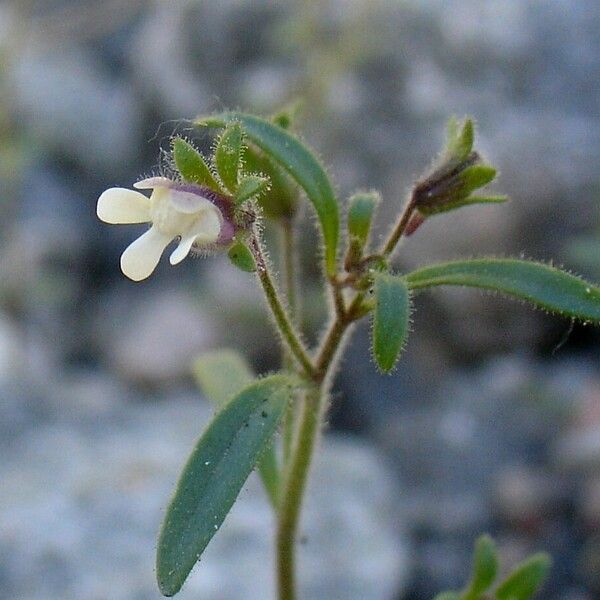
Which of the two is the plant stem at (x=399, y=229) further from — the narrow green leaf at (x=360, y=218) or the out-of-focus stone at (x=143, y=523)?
the out-of-focus stone at (x=143, y=523)

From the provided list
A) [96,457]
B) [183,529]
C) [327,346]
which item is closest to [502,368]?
[96,457]

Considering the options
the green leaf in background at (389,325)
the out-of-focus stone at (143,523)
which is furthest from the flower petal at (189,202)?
the out-of-focus stone at (143,523)

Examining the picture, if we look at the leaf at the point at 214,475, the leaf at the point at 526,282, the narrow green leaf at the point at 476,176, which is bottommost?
the leaf at the point at 214,475

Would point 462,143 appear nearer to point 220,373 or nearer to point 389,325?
point 389,325

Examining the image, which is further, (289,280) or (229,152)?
(289,280)

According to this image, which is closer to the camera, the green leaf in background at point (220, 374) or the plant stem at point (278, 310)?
→ the plant stem at point (278, 310)

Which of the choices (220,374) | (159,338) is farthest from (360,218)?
(159,338)
